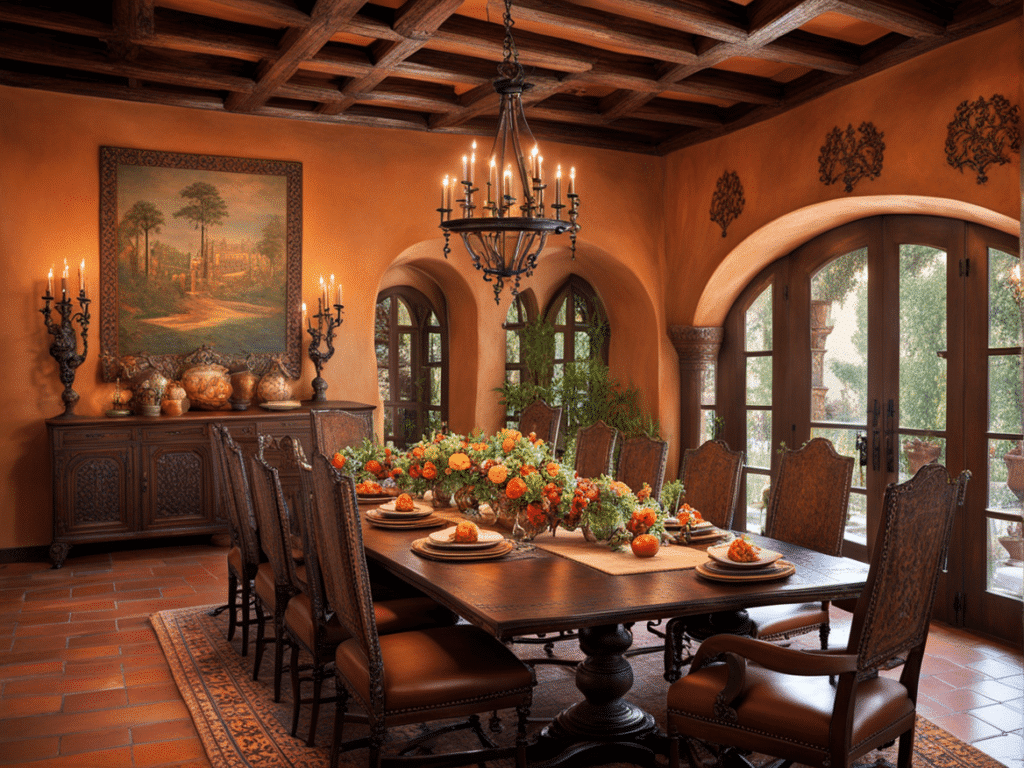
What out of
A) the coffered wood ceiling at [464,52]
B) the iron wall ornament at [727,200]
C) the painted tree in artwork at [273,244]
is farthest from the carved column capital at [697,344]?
the painted tree in artwork at [273,244]

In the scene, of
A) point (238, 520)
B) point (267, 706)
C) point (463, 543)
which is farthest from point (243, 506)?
point (463, 543)

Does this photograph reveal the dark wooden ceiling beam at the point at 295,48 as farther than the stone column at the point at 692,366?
No

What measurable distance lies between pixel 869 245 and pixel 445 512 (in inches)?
144

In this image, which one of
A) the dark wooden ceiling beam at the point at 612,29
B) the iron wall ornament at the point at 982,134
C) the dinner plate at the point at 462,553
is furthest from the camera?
the dark wooden ceiling beam at the point at 612,29

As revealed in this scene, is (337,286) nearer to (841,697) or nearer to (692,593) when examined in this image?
(692,593)

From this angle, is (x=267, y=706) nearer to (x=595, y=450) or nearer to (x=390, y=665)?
(x=390, y=665)

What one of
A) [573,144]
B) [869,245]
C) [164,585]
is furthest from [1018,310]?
[164,585]

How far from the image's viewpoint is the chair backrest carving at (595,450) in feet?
16.6

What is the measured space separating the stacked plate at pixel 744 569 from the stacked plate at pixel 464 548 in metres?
0.72

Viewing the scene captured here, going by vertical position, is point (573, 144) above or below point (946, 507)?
above

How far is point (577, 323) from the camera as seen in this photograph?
347 inches

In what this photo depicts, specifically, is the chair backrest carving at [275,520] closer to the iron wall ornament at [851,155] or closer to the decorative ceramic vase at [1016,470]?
the decorative ceramic vase at [1016,470]

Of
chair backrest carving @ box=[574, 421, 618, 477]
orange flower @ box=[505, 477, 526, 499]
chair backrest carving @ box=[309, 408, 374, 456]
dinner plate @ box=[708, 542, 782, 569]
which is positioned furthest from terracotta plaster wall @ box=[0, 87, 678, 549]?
dinner plate @ box=[708, 542, 782, 569]

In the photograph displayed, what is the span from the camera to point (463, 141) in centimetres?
760
